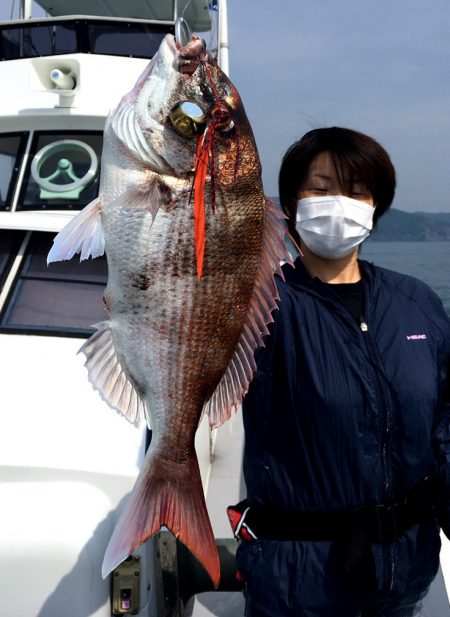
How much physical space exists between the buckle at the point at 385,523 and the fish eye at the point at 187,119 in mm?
1245

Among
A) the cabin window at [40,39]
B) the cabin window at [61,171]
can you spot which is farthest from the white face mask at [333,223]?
the cabin window at [40,39]

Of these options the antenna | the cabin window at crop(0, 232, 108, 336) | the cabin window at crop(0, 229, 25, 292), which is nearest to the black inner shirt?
the cabin window at crop(0, 232, 108, 336)

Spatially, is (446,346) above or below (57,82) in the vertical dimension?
below

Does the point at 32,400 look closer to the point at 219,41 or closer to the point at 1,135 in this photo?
the point at 1,135

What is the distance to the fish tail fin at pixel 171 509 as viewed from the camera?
1.59m

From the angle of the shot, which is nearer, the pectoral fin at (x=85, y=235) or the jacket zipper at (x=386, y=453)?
the pectoral fin at (x=85, y=235)

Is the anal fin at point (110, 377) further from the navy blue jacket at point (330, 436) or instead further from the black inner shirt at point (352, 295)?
the black inner shirt at point (352, 295)

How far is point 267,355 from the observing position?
71.8 inches

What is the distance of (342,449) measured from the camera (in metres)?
1.76

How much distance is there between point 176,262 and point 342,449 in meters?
0.79

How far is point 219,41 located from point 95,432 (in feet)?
14.2

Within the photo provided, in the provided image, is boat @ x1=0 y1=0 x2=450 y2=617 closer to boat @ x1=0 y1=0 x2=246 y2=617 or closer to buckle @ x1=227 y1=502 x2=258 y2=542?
boat @ x1=0 y1=0 x2=246 y2=617

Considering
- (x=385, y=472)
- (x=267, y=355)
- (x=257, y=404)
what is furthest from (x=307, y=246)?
(x=385, y=472)

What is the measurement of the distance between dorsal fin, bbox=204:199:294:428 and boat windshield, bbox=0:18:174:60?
4.30 metres
